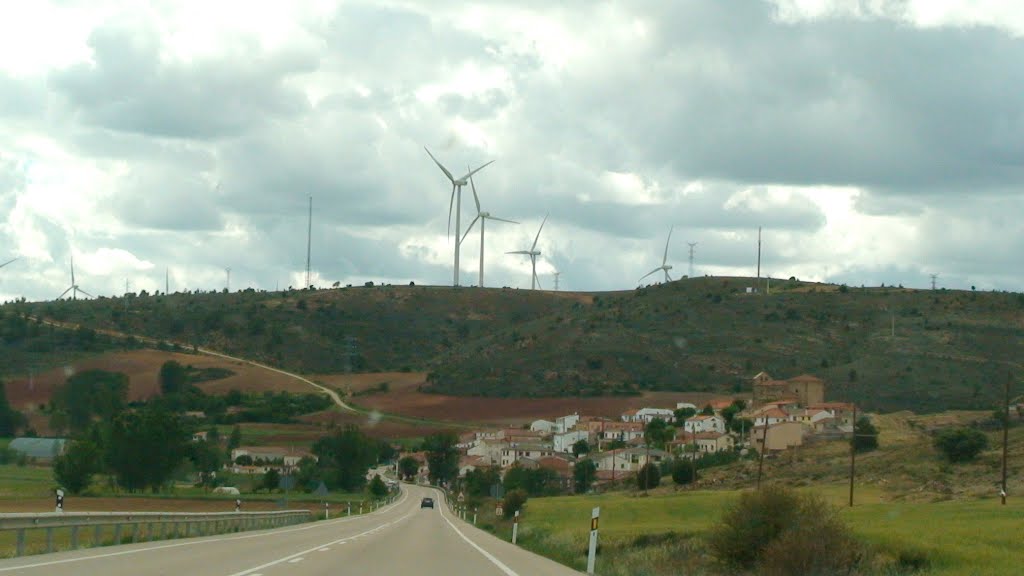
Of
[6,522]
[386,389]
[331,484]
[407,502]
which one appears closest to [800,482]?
[407,502]

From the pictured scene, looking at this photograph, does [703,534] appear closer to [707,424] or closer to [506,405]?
[707,424]

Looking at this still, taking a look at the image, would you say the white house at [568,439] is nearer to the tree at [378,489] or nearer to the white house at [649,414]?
the white house at [649,414]

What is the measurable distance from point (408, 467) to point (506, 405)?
44.0ft

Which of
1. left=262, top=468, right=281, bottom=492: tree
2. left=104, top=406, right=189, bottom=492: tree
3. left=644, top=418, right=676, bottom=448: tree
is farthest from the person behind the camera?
left=644, top=418, right=676, bottom=448: tree

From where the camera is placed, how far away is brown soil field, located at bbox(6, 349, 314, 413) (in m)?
134

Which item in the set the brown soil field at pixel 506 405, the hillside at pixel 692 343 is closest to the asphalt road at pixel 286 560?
the hillside at pixel 692 343

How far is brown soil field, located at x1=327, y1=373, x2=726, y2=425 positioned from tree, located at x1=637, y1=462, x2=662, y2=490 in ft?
133

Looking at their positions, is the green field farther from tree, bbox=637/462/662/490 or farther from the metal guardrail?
tree, bbox=637/462/662/490

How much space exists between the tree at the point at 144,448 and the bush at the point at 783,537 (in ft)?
247

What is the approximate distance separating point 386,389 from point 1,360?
43.8 metres

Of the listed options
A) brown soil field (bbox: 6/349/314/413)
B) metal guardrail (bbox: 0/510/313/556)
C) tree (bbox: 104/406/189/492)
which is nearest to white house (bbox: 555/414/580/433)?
brown soil field (bbox: 6/349/314/413)

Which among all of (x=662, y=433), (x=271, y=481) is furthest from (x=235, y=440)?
(x=662, y=433)

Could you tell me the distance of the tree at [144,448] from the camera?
100812 mm

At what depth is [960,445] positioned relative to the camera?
8238cm
